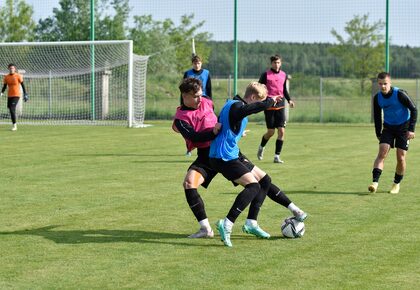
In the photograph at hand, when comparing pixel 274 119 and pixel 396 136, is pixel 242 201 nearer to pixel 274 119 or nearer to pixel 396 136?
pixel 396 136

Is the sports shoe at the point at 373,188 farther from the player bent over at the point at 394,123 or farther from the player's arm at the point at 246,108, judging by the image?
the player's arm at the point at 246,108

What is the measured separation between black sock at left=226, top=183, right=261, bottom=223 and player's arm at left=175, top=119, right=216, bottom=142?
630 mm

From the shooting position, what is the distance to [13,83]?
Answer: 2525 centimetres

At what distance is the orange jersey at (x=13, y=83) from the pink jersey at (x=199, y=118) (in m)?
17.3

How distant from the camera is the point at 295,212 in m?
8.74

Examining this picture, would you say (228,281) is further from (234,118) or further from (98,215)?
(98,215)

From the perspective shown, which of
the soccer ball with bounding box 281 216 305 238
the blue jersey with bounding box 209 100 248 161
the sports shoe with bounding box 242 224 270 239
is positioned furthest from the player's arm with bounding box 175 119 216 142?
the soccer ball with bounding box 281 216 305 238

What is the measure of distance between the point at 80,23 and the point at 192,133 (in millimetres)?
29459

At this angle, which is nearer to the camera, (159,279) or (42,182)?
(159,279)

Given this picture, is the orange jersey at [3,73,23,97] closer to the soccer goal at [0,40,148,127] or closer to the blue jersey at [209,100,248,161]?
the soccer goal at [0,40,148,127]

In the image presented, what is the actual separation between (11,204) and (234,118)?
12.6 ft

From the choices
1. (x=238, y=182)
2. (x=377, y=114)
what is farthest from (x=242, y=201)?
(x=377, y=114)

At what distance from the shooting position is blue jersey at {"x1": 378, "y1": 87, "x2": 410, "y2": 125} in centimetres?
1200

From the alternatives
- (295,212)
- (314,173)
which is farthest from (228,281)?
(314,173)
